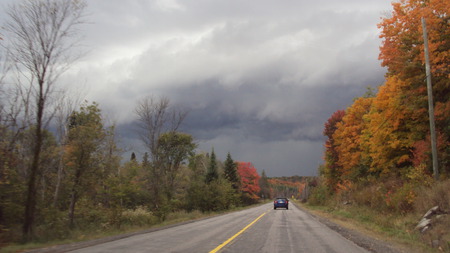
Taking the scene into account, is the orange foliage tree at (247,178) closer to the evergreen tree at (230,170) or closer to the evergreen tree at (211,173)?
the evergreen tree at (230,170)

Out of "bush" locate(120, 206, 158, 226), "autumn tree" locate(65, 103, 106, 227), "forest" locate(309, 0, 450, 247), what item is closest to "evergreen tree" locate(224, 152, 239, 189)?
"forest" locate(309, 0, 450, 247)

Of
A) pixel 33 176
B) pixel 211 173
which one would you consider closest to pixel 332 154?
pixel 211 173

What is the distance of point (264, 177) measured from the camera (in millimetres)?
153250

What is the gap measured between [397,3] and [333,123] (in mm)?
29470

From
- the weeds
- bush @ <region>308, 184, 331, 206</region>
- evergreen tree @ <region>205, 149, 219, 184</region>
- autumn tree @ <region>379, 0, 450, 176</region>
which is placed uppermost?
autumn tree @ <region>379, 0, 450, 176</region>

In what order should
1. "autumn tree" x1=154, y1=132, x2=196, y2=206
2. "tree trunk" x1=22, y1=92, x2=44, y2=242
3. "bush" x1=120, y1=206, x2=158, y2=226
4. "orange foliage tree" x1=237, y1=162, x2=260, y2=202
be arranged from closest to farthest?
"tree trunk" x1=22, y1=92, x2=44, y2=242
"bush" x1=120, y1=206, x2=158, y2=226
"autumn tree" x1=154, y1=132, x2=196, y2=206
"orange foliage tree" x1=237, y1=162, x2=260, y2=202

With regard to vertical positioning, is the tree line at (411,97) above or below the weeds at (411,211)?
above

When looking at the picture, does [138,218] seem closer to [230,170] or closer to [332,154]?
[332,154]

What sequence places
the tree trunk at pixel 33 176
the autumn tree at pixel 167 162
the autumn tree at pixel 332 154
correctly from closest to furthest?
the tree trunk at pixel 33 176 → the autumn tree at pixel 167 162 → the autumn tree at pixel 332 154

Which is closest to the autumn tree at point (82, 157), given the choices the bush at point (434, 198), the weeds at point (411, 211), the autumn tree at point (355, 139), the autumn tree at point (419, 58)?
the weeds at point (411, 211)

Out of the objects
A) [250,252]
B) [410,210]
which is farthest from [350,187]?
[250,252]

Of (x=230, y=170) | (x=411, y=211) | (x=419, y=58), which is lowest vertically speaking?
(x=411, y=211)

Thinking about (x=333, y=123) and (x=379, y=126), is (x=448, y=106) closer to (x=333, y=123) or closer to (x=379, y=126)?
(x=379, y=126)

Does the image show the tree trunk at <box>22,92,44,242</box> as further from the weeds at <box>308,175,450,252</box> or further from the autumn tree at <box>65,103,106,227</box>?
the weeds at <box>308,175,450,252</box>
